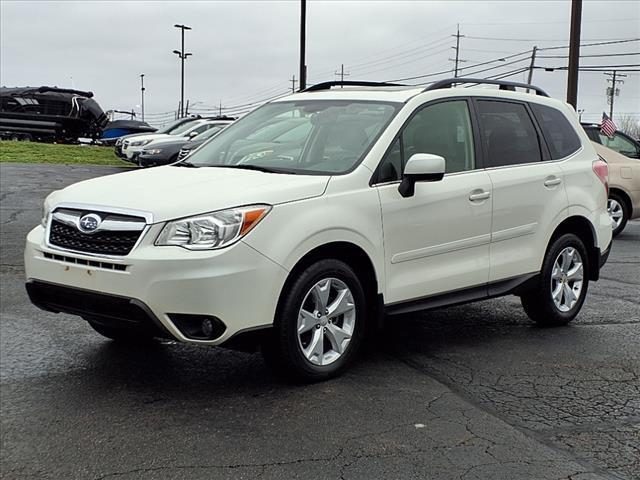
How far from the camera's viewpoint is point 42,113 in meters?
32.8

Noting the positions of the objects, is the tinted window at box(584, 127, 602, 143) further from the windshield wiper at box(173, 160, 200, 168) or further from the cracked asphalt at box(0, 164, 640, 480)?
the windshield wiper at box(173, 160, 200, 168)

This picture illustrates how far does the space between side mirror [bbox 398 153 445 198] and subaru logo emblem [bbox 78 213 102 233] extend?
1931mm

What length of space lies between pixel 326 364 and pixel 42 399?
1.68 m

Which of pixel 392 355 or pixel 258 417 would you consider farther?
pixel 392 355

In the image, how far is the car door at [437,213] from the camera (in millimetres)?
5145

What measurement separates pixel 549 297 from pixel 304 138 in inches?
97.2

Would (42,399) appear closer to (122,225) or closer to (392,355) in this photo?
(122,225)

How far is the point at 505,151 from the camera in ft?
19.9

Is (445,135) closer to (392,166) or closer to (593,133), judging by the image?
(392,166)

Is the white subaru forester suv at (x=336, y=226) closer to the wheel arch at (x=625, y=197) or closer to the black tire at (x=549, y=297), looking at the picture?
the black tire at (x=549, y=297)

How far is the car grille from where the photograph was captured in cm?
430

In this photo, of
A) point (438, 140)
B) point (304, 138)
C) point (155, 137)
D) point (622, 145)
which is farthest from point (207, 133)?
point (438, 140)

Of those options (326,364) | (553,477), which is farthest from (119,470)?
(553,477)

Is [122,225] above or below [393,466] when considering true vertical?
above
